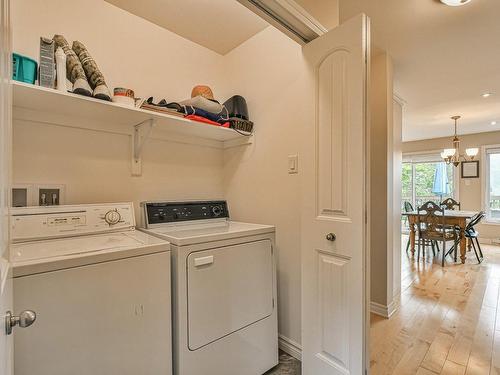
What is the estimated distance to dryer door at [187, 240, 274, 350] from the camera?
126 centimetres

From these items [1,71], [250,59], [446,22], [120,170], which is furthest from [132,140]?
[446,22]

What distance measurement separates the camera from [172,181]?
1.99 m

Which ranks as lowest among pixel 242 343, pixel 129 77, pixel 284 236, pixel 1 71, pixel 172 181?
Result: pixel 242 343

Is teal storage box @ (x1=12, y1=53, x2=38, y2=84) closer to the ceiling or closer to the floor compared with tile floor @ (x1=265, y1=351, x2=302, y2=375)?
closer to the ceiling

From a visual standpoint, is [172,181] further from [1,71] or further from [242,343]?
[1,71]

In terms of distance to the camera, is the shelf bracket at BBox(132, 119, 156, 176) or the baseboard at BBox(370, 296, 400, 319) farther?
the baseboard at BBox(370, 296, 400, 319)

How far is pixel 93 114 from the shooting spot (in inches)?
59.6

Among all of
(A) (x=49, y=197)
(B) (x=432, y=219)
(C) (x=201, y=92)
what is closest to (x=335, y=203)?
(C) (x=201, y=92)

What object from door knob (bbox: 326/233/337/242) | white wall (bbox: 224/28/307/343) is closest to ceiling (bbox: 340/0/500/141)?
white wall (bbox: 224/28/307/343)

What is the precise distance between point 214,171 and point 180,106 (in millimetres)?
696

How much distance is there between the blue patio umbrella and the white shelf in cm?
627

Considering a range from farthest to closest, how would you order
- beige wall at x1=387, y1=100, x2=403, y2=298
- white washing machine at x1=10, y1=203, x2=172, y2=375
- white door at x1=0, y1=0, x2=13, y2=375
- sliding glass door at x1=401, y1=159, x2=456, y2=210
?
1. sliding glass door at x1=401, y1=159, x2=456, y2=210
2. beige wall at x1=387, y1=100, x2=403, y2=298
3. white washing machine at x1=10, y1=203, x2=172, y2=375
4. white door at x1=0, y1=0, x2=13, y2=375

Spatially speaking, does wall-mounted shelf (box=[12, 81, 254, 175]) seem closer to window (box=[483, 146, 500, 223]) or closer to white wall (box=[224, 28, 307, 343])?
white wall (box=[224, 28, 307, 343])

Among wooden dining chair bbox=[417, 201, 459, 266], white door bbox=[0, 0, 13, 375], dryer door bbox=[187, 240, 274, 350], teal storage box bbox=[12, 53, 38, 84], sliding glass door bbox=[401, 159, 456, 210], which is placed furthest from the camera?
sliding glass door bbox=[401, 159, 456, 210]
